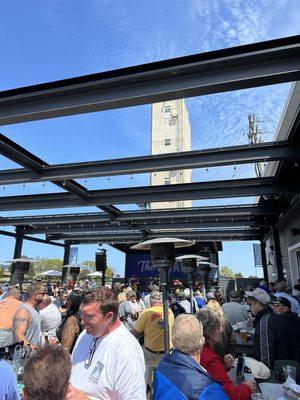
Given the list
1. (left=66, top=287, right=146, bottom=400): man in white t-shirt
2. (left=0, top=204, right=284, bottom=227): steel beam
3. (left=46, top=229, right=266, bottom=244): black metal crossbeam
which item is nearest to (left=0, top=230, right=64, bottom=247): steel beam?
(left=46, top=229, right=266, bottom=244): black metal crossbeam

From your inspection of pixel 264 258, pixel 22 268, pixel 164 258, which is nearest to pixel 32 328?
pixel 164 258

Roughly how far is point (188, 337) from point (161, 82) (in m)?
3.75

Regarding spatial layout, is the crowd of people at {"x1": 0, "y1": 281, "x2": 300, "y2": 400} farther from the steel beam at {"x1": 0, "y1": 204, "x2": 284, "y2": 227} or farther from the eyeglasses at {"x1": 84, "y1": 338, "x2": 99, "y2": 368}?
the steel beam at {"x1": 0, "y1": 204, "x2": 284, "y2": 227}

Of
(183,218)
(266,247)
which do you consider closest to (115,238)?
(183,218)

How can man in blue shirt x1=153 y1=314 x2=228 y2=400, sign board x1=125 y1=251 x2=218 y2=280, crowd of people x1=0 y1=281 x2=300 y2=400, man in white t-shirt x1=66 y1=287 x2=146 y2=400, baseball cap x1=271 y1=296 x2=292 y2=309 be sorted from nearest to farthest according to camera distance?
crowd of people x1=0 y1=281 x2=300 y2=400 < man in blue shirt x1=153 y1=314 x2=228 y2=400 < man in white t-shirt x1=66 y1=287 x2=146 y2=400 < baseball cap x1=271 y1=296 x2=292 y2=309 < sign board x1=125 y1=251 x2=218 y2=280

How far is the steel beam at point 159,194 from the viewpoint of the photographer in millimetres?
9375

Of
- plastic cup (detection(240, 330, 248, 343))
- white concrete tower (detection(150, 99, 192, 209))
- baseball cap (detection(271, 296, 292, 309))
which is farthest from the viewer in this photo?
A: white concrete tower (detection(150, 99, 192, 209))

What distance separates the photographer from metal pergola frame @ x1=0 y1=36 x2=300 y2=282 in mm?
4430

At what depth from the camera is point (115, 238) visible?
1989 cm

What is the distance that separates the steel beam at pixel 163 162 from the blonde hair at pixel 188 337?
212 inches

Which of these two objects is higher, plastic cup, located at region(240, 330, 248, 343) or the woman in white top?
the woman in white top

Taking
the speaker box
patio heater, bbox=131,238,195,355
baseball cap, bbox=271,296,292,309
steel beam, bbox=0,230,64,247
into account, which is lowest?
baseball cap, bbox=271,296,292,309

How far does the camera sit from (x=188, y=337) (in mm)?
2262

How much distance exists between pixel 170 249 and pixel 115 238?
15.9 meters
